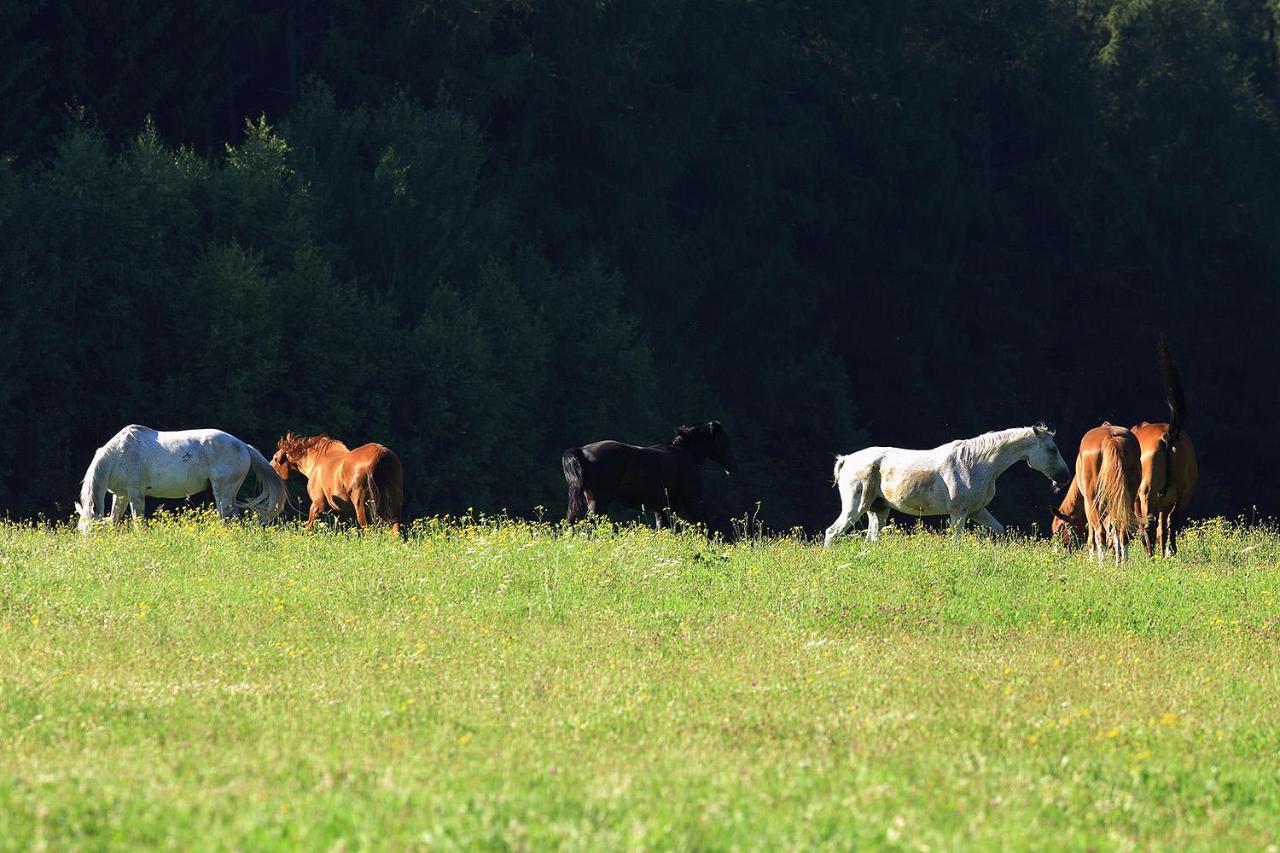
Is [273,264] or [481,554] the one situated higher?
[273,264]

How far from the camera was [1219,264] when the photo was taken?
61500mm

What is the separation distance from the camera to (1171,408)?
19078 millimetres

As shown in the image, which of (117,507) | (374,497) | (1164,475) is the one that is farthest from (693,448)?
(117,507)

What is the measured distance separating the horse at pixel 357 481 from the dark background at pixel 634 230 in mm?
12555

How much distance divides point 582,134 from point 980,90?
53.1ft

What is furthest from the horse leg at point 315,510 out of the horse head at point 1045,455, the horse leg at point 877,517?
the horse head at point 1045,455

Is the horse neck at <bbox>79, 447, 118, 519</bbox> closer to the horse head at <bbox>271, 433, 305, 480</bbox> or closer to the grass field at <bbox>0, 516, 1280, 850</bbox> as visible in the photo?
the horse head at <bbox>271, 433, 305, 480</bbox>

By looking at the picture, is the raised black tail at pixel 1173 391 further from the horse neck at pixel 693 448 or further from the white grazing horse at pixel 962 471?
the horse neck at pixel 693 448

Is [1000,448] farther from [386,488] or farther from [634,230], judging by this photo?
[634,230]

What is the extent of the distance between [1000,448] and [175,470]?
962 centimetres

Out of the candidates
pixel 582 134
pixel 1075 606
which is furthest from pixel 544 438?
pixel 1075 606

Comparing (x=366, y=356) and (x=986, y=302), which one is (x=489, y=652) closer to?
(x=366, y=356)

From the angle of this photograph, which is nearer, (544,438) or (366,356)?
(366,356)

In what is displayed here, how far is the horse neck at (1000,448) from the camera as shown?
2098 cm
